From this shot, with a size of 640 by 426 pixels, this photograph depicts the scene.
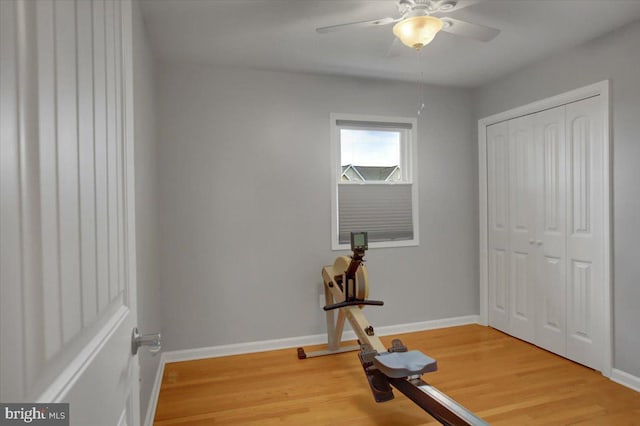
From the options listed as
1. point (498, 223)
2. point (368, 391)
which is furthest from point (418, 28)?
point (498, 223)

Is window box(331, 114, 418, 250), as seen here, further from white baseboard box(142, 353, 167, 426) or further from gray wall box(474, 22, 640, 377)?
white baseboard box(142, 353, 167, 426)

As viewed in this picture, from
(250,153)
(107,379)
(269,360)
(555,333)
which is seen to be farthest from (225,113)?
(555,333)

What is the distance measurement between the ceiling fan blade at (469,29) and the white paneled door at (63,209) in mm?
1839

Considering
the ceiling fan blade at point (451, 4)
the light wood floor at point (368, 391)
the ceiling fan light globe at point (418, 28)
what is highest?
the ceiling fan blade at point (451, 4)

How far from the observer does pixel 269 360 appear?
3.11m

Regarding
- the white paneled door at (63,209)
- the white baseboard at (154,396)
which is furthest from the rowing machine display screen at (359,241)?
the white paneled door at (63,209)

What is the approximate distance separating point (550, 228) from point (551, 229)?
1cm

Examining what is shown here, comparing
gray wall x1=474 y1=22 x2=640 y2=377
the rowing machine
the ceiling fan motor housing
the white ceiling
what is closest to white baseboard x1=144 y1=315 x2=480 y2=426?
the rowing machine

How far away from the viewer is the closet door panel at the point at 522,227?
3.37 meters

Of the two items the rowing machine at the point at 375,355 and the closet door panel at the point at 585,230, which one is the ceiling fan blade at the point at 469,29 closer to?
the closet door panel at the point at 585,230

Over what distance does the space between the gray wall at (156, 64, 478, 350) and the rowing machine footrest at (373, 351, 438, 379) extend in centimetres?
133

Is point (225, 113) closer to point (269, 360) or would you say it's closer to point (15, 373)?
point (269, 360)

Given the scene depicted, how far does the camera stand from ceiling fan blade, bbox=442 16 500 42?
6.65 feet

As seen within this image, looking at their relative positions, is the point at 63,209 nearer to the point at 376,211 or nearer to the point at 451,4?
Result: the point at 451,4
